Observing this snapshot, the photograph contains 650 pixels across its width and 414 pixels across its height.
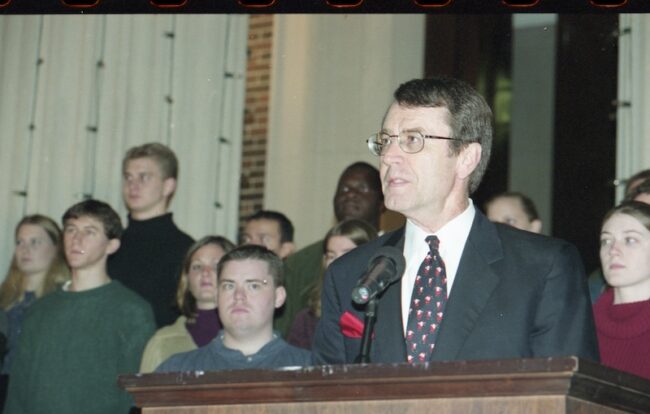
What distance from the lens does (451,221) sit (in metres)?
3.46

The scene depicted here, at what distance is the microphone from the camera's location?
9.61 feet

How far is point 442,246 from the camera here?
3430 millimetres

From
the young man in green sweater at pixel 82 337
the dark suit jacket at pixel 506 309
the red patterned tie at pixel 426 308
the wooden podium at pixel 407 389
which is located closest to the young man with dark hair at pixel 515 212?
the young man in green sweater at pixel 82 337

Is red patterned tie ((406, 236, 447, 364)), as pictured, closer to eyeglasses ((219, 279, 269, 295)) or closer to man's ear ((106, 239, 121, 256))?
eyeglasses ((219, 279, 269, 295))

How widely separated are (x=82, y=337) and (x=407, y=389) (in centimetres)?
363

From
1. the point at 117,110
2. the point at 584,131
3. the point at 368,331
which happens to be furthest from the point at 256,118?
the point at 368,331

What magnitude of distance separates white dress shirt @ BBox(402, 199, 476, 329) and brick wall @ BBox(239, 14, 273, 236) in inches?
278

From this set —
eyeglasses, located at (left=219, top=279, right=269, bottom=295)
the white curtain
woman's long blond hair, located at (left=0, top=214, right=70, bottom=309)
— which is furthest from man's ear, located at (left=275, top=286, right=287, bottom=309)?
the white curtain

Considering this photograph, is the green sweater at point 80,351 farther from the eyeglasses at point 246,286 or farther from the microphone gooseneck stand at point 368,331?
the microphone gooseneck stand at point 368,331

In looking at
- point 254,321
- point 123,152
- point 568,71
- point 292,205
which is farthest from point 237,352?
point 568,71

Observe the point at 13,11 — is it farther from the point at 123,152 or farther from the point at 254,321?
the point at 123,152

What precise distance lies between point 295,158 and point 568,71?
8.23ft

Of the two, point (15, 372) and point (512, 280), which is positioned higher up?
point (512, 280)

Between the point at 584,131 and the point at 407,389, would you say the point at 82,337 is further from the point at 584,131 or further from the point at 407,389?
the point at 584,131
